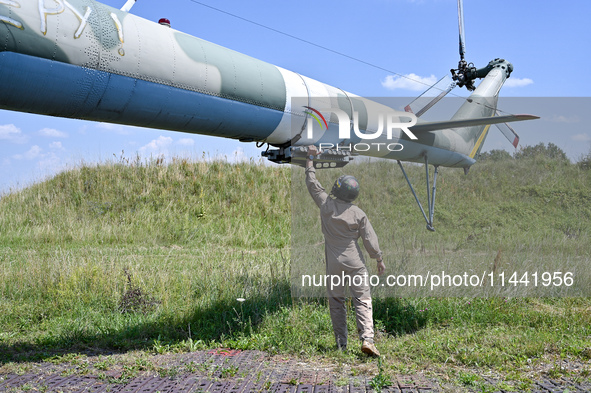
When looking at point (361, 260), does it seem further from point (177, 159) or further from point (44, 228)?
point (177, 159)

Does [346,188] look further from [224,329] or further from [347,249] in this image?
[224,329]

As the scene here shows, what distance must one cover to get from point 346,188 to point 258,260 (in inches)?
178

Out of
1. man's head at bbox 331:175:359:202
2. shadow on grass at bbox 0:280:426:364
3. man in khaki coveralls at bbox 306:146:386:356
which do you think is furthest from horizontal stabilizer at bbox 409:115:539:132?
shadow on grass at bbox 0:280:426:364

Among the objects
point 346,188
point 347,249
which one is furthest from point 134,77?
point 347,249

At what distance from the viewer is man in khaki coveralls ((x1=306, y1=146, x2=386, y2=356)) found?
433 centimetres

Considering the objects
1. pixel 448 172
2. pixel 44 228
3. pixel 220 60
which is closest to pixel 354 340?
pixel 220 60

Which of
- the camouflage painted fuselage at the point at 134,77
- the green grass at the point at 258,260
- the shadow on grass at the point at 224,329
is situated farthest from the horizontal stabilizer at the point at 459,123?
the shadow on grass at the point at 224,329

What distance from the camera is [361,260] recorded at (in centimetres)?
445

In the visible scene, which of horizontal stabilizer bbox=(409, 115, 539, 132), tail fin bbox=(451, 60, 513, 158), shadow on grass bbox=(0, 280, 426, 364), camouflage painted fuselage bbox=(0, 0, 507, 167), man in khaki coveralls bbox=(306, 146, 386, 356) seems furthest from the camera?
tail fin bbox=(451, 60, 513, 158)

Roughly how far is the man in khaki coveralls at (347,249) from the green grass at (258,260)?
1.42ft

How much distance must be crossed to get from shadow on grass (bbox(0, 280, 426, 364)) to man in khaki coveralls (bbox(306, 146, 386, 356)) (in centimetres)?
54

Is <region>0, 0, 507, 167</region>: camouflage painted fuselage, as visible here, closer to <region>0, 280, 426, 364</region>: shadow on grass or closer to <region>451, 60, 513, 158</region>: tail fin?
<region>0, 280, 426, 364</region>: shadow on grass

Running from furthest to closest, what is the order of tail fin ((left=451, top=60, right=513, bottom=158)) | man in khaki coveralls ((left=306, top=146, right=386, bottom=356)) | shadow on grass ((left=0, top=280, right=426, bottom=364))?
tail fin ((left=451, top=60, right=513, bottom=158)), shadow on grass ((left=0, top=280, right=426, bottom=364)), man in khaki coveralls ((left=306, top=146, right=386, bottom=356))

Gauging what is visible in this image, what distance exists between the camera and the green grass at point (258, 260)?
4680 millimetres
